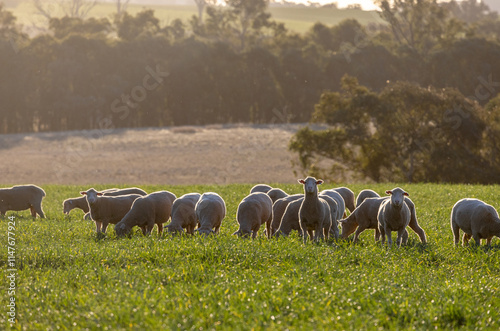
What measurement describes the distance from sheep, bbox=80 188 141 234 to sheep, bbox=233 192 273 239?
317cm

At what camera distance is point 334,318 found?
25.0 feet

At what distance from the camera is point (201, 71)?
69.1 m

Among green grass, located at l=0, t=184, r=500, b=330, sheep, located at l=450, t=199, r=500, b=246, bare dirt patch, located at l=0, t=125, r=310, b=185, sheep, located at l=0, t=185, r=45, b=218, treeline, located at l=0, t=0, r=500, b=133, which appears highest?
treeline, located at l=0, t=0, r=500, b=133

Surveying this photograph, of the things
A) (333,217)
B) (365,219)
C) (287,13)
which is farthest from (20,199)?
(287,13)

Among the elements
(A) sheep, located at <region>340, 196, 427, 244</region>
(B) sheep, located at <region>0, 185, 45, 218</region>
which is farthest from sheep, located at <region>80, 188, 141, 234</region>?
(A) sheep, located at <region>340, 196, 427, 244</region>

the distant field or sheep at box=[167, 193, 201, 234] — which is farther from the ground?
the distant field

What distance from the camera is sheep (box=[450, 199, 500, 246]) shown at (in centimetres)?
1244

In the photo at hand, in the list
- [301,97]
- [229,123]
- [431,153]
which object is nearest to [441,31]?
[301,97]

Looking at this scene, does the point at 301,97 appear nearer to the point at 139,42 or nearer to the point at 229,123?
the point at 229,123

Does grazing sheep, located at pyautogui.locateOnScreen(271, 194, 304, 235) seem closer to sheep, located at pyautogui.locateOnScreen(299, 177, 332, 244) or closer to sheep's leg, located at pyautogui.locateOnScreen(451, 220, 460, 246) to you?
sheep, located at pyautogui.locateOnScreen(299, 177, 332, 244)

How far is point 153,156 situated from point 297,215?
1644 inches

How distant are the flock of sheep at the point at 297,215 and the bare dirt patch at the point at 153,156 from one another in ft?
99.0

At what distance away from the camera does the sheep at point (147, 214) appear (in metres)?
14.0

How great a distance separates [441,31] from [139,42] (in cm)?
3198
